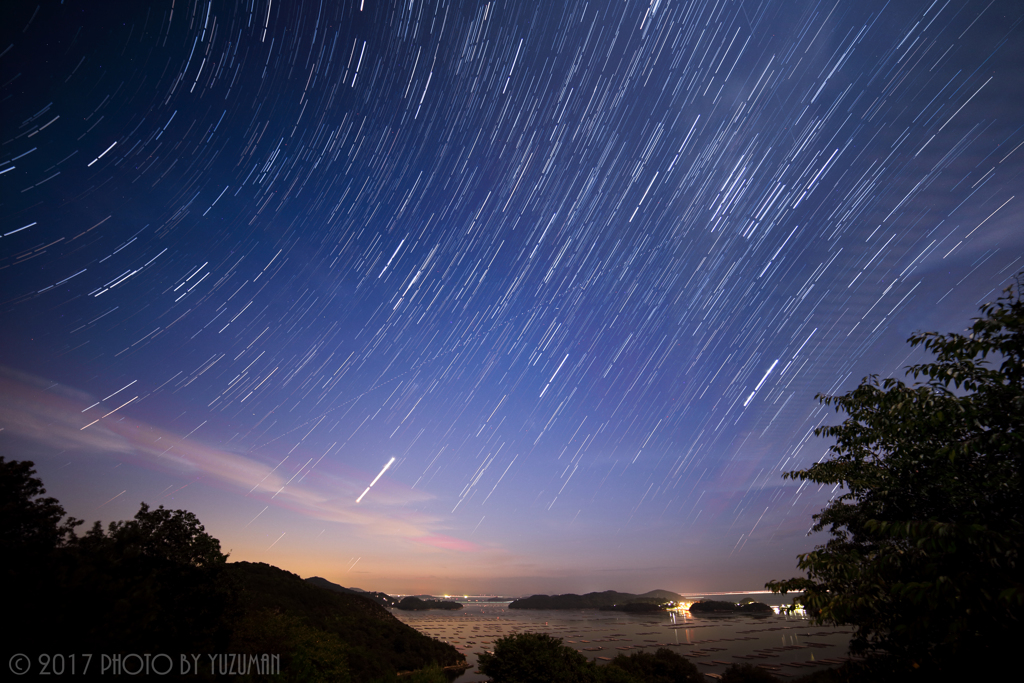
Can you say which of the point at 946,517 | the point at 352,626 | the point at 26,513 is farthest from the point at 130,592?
the point at 352,626

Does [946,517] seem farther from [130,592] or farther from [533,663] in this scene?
[533,663]

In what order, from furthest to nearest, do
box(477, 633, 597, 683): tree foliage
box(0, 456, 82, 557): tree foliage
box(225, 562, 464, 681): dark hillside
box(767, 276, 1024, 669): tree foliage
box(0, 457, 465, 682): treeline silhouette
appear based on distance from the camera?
box(225, 562, 464, 681): dark hillside
box(477, 633, 597, 683): tree foliage
box(0, 456, 82, 557): tree foliage
box(0, 457, 465, 682): treeline silhouette
box(767, 276, 1024, 669): tree foliage

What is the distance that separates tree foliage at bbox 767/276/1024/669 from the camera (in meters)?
4.48

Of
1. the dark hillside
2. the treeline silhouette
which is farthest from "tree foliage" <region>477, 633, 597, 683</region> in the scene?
the dark hillside

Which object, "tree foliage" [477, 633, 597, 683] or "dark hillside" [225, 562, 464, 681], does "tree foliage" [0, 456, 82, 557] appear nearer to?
"tree foliage" [477, 633, 597, 683]

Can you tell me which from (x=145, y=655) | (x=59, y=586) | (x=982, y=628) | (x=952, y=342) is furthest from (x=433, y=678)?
(x=952, y=342)

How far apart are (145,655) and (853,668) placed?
55.7 ft

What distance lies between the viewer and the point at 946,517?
6.47 metres

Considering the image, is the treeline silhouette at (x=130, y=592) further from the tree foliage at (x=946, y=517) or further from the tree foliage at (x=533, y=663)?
the tree foliage at (x=946, y=517)

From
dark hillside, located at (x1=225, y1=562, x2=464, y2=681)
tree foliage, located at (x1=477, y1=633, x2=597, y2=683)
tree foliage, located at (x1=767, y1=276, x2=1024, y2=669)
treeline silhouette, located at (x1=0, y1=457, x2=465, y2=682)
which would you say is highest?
tree foliage, located at (x1=767, y1=276, x2=1024, y2=669)

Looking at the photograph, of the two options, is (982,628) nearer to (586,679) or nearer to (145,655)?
(145,655)

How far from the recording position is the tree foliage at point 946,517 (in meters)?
4.48

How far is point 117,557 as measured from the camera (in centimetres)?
1217

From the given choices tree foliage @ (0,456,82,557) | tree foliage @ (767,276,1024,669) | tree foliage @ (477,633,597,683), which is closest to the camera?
tree foliage @ (767,276,1024,669)
